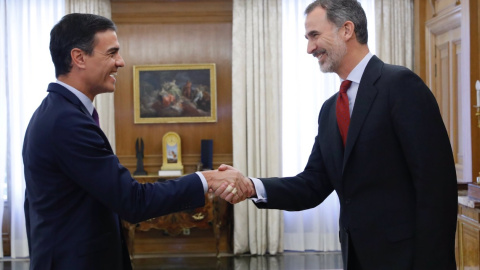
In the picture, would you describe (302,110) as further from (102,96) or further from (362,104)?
(362,104)

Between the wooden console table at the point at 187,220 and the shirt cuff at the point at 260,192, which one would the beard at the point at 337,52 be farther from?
A: the wooden console table at the point at 187,220

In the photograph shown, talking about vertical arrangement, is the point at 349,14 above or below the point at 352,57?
above

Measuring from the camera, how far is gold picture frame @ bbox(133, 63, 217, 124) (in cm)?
749

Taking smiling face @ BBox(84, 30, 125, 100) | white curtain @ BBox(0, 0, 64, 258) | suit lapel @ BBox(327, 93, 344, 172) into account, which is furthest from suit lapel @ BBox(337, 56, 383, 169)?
white curtain @ BBox(0, 0, 64, 258)

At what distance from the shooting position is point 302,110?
294 inches

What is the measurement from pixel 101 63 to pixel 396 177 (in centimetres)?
129

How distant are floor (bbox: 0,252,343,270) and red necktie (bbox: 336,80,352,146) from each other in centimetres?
428

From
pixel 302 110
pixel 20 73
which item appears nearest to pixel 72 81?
pixel 302 110

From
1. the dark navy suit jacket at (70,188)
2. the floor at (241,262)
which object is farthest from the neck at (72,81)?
the floor at (241,262)

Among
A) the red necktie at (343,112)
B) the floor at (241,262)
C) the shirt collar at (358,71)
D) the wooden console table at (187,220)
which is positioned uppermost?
the shirt collar at (358,71)

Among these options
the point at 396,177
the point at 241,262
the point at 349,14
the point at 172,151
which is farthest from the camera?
the point at 172,151

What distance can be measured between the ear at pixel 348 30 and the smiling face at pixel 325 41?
0.08 feet

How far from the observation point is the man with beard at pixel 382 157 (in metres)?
2.26

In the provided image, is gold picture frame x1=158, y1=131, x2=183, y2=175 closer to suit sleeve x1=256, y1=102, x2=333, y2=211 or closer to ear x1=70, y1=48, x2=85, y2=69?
suit sleeve x1=256, y1=102, x2=333, y2=211
